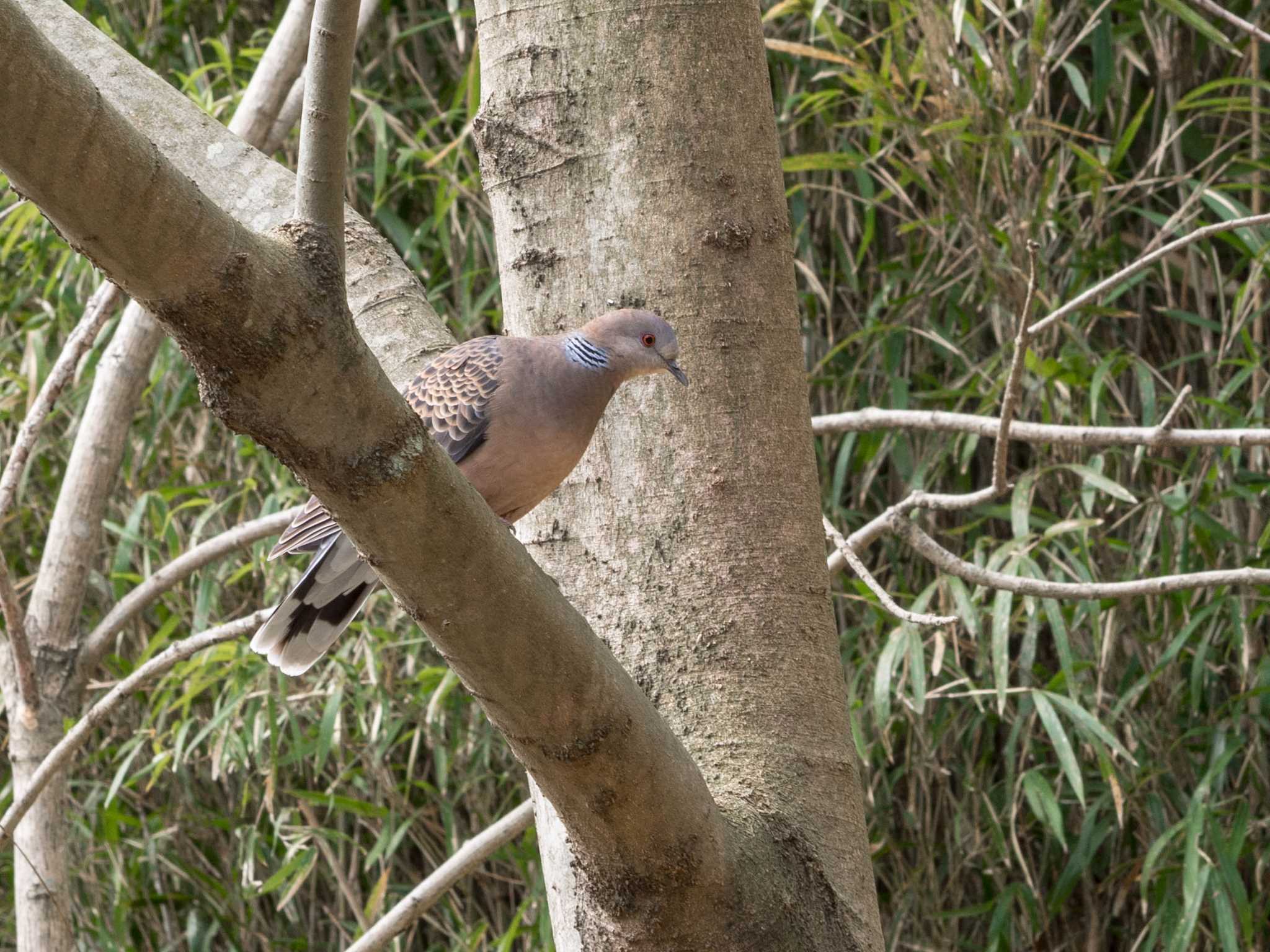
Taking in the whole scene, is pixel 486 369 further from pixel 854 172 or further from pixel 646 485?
pixel 854 172

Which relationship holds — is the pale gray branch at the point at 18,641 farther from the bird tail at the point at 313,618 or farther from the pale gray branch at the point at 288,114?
the pale gray branch at the point at 288,114

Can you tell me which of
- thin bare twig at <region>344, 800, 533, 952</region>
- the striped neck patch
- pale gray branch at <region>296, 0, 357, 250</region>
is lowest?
thin bare twig at <region>344, 800, 533, 952</region>

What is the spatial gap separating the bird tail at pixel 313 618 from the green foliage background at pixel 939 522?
88 cm

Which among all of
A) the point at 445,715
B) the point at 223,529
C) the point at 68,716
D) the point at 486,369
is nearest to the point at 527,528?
the point at 486,369

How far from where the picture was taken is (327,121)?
956mm

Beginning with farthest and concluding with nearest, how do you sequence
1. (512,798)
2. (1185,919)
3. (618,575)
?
(512,798)
(1185,919)
(618,575)

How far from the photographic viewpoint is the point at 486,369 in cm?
182

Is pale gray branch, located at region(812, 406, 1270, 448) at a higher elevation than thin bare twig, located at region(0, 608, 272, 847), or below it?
higher

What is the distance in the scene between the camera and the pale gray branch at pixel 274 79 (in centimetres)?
241

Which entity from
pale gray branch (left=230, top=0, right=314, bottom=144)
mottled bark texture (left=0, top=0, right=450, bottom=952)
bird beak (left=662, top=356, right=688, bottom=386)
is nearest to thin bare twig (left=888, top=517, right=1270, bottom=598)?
bird beak (left=662, top=356, right=688, bottom=386)

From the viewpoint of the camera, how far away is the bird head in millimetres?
1516

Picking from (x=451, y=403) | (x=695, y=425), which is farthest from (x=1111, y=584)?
(x=451, y=403)

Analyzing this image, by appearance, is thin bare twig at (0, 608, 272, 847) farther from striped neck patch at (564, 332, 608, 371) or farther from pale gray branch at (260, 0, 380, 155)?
pale gray branch at (260, 0, 380, 155)

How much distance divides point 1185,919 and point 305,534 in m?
1.69
